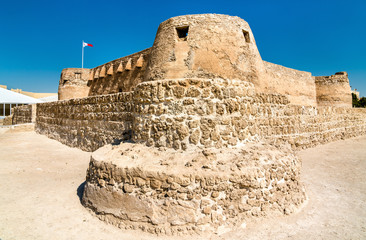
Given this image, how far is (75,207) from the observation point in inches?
135

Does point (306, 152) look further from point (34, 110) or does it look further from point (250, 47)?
point (34, 110)

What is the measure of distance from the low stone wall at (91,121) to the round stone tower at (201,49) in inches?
50.2

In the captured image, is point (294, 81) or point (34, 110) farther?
point (294, 81)

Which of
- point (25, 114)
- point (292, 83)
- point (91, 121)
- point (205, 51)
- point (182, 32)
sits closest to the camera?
point (205, 51)

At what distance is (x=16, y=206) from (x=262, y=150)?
3983 mm

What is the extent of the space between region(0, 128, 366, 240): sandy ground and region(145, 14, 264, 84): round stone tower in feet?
10.6

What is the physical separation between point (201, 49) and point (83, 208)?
14.6 ft

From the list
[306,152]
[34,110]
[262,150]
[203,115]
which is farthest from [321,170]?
[34,110]

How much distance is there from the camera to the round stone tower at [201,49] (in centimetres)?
574

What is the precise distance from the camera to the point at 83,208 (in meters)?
3.40

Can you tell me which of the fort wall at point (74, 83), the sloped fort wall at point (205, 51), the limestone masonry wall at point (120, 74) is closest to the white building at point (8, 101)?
the fort wall at point (74, 83)

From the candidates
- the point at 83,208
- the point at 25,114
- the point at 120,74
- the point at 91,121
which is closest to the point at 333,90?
the point at 120,74

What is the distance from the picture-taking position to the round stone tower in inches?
226

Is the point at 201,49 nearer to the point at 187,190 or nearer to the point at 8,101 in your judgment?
the point at 187,190
